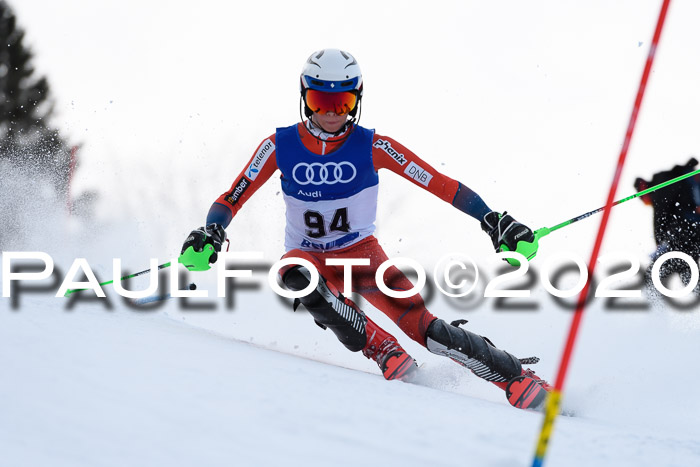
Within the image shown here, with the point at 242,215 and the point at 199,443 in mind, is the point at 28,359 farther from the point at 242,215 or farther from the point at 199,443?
the point at 242,215

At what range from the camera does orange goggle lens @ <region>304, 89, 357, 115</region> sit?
3.89 meters

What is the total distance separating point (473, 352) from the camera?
149 inches

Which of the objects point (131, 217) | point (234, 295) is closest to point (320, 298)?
point (234, 295)

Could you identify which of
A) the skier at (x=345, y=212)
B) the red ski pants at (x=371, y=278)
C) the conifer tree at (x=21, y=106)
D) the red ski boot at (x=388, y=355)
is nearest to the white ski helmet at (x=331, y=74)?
the skier at (x=345, y=212)

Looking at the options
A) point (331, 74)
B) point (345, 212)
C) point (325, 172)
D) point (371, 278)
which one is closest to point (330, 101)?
point (331, 74)

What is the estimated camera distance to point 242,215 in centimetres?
1017

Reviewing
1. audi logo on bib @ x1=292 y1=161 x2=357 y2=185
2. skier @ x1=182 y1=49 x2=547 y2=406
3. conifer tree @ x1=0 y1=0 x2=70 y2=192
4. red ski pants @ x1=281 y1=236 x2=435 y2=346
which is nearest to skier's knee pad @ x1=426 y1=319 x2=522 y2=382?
skier @ x1=182 y1=49 x2=547 y2=406

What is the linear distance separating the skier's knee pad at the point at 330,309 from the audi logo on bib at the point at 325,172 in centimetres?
52

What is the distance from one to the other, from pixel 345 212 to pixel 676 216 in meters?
4.31

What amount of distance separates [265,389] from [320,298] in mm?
1360

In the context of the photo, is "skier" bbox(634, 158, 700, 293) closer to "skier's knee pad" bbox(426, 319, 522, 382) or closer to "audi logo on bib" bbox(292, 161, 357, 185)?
"skier's knee pad" bbox(426, 319, 522, 382)

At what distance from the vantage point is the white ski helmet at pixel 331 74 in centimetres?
385

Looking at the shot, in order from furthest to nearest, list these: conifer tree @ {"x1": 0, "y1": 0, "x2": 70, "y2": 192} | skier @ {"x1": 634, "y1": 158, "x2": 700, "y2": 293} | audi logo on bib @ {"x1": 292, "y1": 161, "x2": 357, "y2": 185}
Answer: conifer tree @ {"x1": 0, "y1": 0, "x2": 70, "y2": 192}, skier @ {"x1": 634, "y1": 158, "x2": 700, "y2": 293}, audi logo on bib @ {"x1": 292, "y1": 161, "x2": 357, "y2": 185}

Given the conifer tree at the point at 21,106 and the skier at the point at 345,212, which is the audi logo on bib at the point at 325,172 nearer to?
the skier at the point at 345,212
